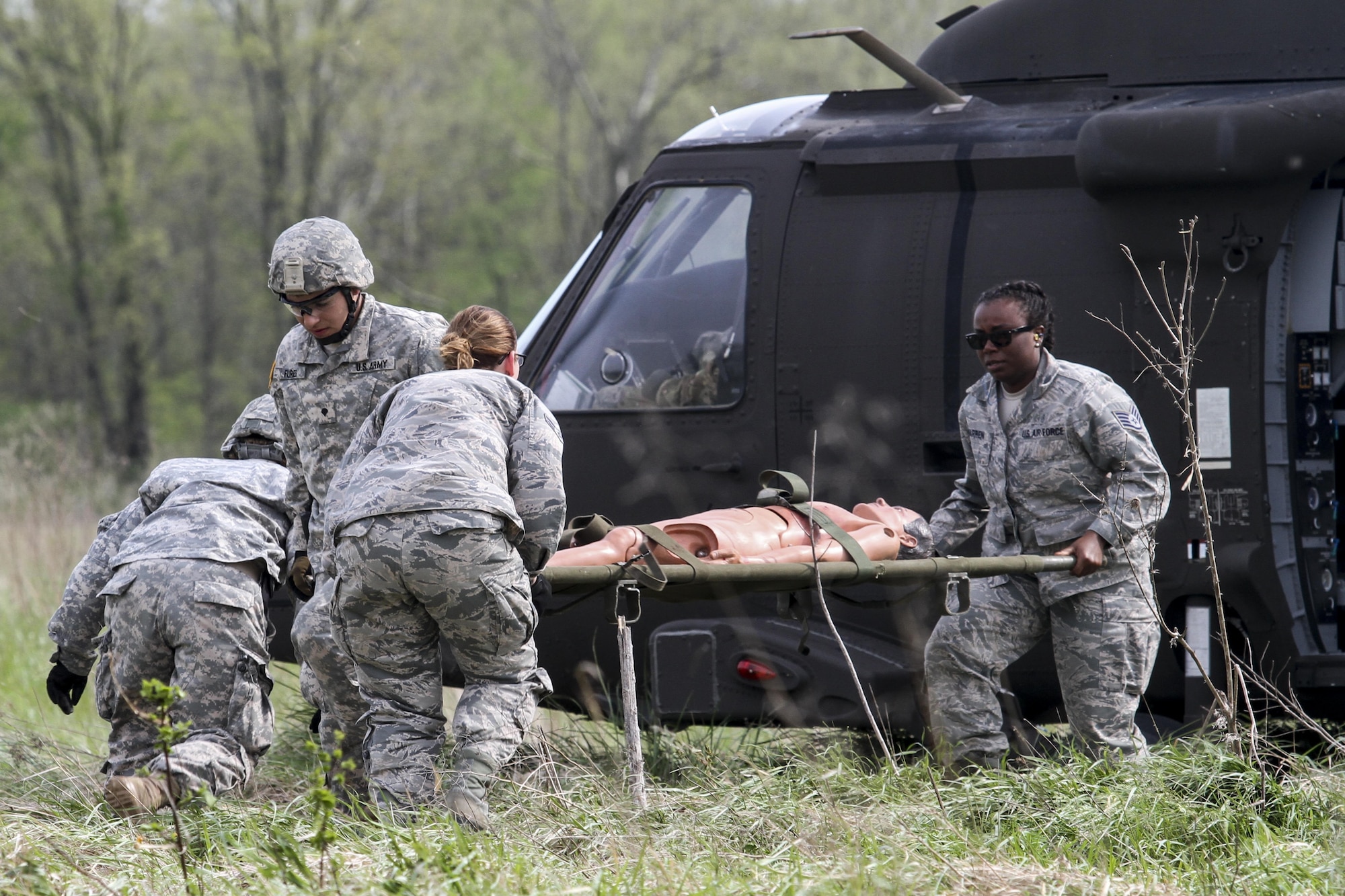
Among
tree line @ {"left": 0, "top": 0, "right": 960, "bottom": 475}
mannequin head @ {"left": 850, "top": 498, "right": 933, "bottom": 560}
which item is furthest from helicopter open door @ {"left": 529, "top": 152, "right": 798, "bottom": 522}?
tree line @ {"left": 0, "top": 0, "right": 960, "bottom": 475}

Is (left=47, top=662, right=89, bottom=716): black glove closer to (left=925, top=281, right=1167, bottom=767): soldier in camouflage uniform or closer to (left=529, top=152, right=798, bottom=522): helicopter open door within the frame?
(left=529, top=152, right=798, bottom=522): helicopter open door

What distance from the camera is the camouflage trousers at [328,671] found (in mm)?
4219

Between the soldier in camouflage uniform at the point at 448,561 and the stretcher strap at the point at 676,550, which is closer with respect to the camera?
the soldier in camouflage uniform at the point at 448,561

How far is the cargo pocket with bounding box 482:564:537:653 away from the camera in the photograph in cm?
368

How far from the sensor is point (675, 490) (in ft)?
16.9

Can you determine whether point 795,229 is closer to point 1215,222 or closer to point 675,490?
point 675,490

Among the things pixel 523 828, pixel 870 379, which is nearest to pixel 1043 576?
pixel 870 379

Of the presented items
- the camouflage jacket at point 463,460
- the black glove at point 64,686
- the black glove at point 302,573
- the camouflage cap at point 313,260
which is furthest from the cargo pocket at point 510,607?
the black glove at point 64,686

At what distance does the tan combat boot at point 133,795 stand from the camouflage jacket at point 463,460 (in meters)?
0.90

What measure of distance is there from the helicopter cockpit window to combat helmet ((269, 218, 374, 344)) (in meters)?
1.04

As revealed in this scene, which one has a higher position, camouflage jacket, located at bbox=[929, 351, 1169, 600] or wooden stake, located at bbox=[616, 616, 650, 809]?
camouflage jacket, located at bbox=[929, 351, 1169, 600]

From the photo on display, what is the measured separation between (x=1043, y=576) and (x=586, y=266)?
206 cm

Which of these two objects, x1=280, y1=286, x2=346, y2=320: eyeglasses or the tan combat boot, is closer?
the tan combat boot

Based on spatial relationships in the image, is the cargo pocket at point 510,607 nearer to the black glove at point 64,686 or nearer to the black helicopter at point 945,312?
the black helicopter at point 945,312
